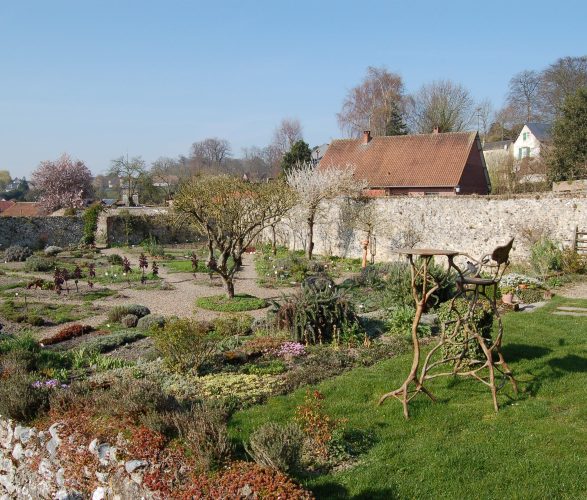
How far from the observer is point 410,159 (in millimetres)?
29531

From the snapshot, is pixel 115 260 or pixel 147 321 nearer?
pixel 147 321

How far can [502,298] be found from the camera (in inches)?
487

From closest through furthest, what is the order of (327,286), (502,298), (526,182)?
(327,286)
(502,298)
(526,182)

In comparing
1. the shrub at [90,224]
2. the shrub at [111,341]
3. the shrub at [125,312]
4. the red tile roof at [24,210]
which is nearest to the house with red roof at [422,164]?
the shrub at [90,224]

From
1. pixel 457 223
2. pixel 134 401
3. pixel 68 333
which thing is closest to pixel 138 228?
pixel 457 223

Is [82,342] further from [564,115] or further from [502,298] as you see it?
[564,115]

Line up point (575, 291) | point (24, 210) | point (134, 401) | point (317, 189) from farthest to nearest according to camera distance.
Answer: point (24, 210) → point (317, 189) → point (575, 291) → point (134, 401)

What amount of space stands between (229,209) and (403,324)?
837 centimetres

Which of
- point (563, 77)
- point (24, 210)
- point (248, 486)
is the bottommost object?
point (248, 486)

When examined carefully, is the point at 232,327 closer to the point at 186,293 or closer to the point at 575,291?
the point at 186,293

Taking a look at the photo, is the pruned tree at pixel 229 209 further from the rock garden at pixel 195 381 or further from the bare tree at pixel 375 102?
the bare tree at pixel 375 102

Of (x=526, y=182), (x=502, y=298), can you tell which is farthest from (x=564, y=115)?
(x=502, y=298)

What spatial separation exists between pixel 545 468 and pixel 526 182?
2870 centimetres

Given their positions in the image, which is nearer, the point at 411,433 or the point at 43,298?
the point at 411,433
